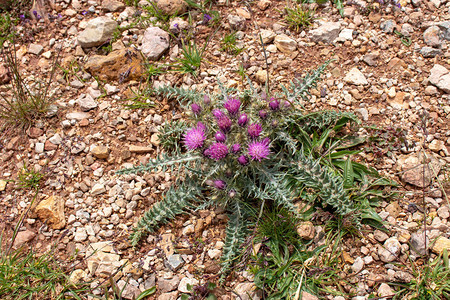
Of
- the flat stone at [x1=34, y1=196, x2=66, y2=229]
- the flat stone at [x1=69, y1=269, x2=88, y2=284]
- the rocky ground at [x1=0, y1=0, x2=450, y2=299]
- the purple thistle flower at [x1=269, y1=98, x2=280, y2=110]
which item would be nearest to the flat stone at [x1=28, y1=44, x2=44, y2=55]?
the rocky ground at [x1=0, y1=0, x2=450, y2=299]

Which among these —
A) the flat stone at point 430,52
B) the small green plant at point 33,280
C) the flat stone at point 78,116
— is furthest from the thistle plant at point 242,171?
the flat stone at point 430,52

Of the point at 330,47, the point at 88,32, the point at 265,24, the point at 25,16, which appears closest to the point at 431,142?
the point at 330,47

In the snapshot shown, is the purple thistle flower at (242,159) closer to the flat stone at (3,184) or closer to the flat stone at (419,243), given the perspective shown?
the flat stone at (419,243)

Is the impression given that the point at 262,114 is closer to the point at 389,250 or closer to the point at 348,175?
the point at 348,175

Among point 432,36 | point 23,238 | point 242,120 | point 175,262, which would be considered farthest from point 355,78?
point 23,238

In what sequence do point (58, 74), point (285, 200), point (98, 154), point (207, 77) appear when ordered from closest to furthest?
point (285, 200) < point (98, 154) < point (207, 77) < point (58, 74)

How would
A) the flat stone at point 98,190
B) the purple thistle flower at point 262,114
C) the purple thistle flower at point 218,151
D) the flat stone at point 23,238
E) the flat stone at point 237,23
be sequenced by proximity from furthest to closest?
the flat stone at point 237,23, the flat stone at point 98,190, the flat stone at point 23,238, the purple thistle flower at point 262,114, the purple thistle flower at point 218,151

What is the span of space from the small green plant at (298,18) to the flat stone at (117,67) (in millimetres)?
1610

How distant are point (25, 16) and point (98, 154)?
8.04ft

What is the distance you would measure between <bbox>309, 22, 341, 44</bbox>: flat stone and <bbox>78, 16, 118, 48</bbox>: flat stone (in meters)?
2.37

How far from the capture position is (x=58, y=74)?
4.26m

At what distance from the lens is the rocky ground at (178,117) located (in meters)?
3.08

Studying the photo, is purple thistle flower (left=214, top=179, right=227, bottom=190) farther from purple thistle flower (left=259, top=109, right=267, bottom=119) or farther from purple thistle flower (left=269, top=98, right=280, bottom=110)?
purple thistle flower (left=269, top=98, right=280, bottom=110)

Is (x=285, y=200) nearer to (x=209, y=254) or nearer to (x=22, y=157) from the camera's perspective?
(x=209, y=254)
